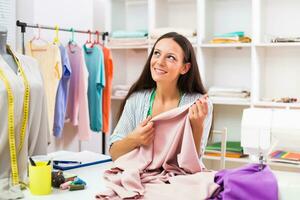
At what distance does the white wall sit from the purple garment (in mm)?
2836

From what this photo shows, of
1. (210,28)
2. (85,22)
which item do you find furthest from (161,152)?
(85,22)

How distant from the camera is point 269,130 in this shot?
6.18 ft

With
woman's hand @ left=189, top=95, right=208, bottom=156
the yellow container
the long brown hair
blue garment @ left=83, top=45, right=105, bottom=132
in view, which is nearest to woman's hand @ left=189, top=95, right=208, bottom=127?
woman's hand @ left=189, top=95, right=208, bottom=156

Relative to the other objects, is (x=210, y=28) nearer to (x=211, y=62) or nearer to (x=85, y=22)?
(x=211, y=62)

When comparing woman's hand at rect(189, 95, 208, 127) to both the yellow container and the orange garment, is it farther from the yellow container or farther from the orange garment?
the orange garment

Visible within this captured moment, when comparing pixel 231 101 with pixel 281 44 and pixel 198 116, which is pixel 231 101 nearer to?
pixel 281 44

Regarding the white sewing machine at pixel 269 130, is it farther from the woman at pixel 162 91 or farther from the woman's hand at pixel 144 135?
the woman's hand at pixel 144 135

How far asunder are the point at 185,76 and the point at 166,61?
216 mm

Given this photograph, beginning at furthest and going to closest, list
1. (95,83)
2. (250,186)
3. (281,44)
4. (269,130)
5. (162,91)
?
(95,83) < (281,44) < (162,91) < (269,130) < (250,186)

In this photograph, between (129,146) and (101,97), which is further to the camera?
(101,97)

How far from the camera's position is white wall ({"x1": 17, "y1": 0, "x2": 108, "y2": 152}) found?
402 cm

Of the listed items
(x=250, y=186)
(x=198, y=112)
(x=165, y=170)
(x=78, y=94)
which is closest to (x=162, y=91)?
(x=198, y=112)

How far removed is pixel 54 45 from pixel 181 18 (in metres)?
1.40

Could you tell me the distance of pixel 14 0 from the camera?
3871 mm
